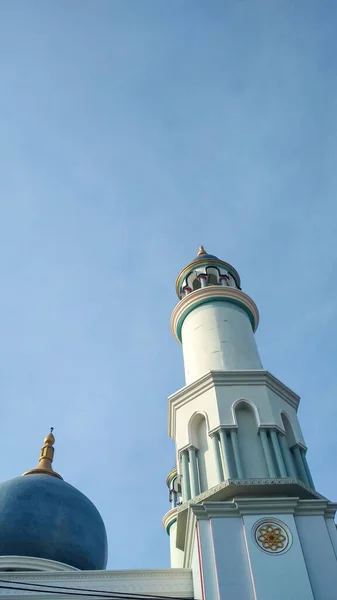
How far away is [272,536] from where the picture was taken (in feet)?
28.1

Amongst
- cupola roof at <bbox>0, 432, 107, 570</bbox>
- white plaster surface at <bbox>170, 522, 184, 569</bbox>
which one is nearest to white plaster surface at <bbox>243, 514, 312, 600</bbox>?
cupola roof at <bbox>0, 432, 107, 570</bbox>

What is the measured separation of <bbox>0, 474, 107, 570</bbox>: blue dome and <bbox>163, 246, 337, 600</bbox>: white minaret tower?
292cm

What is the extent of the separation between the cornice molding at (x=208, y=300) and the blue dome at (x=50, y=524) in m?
4.18

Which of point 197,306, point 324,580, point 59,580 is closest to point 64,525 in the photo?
point 59,580

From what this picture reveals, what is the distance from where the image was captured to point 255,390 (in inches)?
432

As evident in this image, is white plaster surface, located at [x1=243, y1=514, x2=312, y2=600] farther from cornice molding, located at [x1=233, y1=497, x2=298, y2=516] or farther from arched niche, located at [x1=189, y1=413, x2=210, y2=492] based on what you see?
Answer: arched niche, located at [x1=189, y1=413, x2=210, y2=492]


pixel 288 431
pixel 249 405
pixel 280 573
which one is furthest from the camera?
pixel 288 431

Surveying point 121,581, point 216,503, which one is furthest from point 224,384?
point 121,581

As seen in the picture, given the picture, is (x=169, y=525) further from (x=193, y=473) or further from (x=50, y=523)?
(x=193, y=473)

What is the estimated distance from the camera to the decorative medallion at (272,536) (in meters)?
8.41

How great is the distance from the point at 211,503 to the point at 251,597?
143cm

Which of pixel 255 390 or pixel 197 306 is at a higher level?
pixel 197 306

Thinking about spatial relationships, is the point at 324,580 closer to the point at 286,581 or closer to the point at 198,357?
the point at 286,581

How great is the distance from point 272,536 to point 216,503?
34.9 inches
